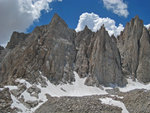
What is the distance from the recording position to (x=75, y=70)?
60.0m

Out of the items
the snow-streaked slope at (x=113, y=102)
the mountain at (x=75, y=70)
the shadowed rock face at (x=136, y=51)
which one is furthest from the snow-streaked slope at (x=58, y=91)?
the shadowed rock face at (x=136, y=51)

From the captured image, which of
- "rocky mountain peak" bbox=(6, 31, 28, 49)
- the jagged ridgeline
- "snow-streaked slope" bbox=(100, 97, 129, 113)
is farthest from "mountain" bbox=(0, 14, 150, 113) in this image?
"rocky mountain peak" bbox=(6, 31, 28, 49)

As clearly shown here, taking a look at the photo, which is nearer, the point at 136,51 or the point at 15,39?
the point at 136,51

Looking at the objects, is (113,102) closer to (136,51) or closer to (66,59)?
(66,59)

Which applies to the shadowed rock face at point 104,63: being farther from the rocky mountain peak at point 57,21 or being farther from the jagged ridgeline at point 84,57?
the rocky mountain peak at point 57,21

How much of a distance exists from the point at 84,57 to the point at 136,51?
20571 millimetres

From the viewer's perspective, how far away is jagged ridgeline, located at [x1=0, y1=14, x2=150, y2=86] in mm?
51375

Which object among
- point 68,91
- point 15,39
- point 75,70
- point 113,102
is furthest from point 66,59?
point 15,39

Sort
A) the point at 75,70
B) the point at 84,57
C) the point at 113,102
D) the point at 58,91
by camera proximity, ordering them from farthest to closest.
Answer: the point at 84,57 < the point at 75,70 < the point at 58,91 < the point at 113,102

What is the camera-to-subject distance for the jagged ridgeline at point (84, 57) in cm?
5138

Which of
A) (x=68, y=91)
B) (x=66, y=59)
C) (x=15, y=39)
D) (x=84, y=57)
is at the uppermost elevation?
(x=15, y=39)

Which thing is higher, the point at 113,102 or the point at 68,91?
the point at 68,91

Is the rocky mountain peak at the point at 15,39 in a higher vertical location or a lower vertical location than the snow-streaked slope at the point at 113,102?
higher

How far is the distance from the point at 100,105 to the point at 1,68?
59313mm
